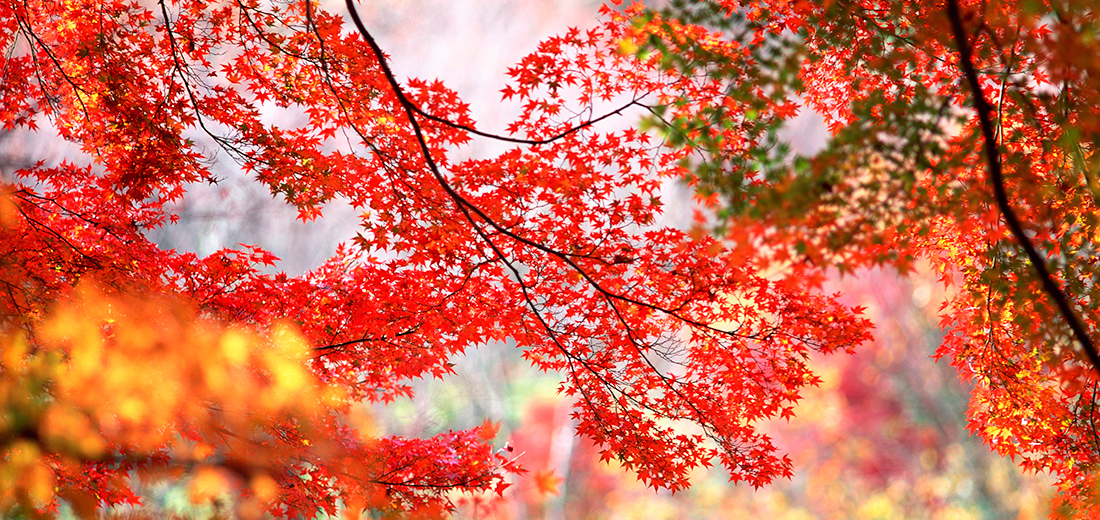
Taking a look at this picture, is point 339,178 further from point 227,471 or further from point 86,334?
point 227,471

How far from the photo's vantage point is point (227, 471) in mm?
3025

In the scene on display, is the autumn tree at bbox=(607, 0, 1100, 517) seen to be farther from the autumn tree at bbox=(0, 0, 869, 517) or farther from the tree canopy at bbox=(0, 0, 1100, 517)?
the autumn tree at bbox=(0, 0, 869, 517)

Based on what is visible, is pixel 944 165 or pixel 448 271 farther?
pixel 448 271

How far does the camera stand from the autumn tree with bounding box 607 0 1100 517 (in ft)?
5.52

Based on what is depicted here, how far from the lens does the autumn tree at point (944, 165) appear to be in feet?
5.52

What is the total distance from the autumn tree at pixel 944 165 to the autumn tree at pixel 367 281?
58 cm

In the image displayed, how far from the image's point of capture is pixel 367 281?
3.35 metres

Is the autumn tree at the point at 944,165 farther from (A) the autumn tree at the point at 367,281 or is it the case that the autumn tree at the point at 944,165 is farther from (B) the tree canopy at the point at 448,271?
(A) the autumn tree at the point at 367,281

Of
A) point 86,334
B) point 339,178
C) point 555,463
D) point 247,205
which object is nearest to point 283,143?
point 339,178

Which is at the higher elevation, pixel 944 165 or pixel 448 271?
pixel 448 271

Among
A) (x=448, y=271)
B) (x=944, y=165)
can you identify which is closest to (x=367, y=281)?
(x=448, y=271)

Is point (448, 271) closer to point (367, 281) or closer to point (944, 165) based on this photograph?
point (367, 281)

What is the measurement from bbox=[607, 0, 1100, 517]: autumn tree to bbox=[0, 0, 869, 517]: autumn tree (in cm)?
58

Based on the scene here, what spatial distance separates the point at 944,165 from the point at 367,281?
103 inches
